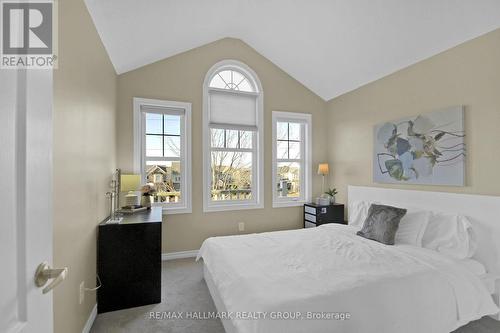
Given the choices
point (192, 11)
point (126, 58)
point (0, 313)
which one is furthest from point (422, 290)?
point (126, 58)

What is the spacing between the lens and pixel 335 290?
5.09ft

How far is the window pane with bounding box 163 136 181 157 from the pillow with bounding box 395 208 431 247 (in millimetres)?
3139

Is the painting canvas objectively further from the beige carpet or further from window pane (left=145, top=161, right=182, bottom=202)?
window pane (left=145, top=161, right=182, bottom=202)

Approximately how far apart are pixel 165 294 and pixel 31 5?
2630 mm

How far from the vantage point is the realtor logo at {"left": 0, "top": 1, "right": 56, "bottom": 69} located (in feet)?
1.95

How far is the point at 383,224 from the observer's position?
2598 mm

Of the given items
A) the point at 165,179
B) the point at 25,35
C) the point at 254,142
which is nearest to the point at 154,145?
the point at 165,179

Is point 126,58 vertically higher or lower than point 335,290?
higher

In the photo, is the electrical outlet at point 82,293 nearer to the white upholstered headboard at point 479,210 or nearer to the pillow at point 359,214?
the pillow at point 359,214

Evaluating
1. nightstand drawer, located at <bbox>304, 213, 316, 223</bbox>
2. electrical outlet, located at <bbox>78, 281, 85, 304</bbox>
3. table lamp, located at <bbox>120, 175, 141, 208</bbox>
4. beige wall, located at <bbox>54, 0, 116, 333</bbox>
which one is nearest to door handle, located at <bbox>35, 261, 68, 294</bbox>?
beige wall, located at <bbox>54, 0, 116, 333</bbox>

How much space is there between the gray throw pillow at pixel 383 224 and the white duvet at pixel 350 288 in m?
0.20

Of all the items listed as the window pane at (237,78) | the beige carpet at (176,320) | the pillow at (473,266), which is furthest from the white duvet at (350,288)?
the window pane at (237,78)

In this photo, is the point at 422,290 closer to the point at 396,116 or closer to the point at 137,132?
the point at 396,116

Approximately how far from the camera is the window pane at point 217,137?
13.0 feet
